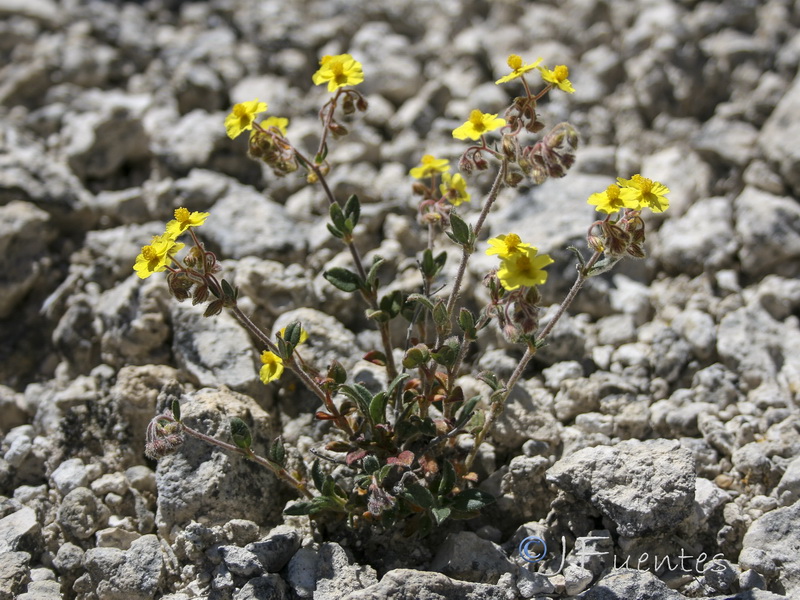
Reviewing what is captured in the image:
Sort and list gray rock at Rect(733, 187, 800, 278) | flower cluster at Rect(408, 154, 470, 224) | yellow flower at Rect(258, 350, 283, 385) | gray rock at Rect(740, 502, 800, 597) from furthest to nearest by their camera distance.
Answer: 1. gray rock at Rect(733, 187, 800, 278)
2. flower cluster at Rect(408, 154, 470, 224)
3. yellow flower at Rect(258, 350, 283, 385)
4. gray rock at Rect(740, 502, 800, 597)

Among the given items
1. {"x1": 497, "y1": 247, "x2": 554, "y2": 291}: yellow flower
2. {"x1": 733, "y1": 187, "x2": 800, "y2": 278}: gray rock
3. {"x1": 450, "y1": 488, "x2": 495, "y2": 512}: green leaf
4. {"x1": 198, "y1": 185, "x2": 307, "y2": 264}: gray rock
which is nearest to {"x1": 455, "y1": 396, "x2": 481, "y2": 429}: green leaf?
{"x1": 450, "y1": 488, "x2": 495, "y2": 512}: green leaf

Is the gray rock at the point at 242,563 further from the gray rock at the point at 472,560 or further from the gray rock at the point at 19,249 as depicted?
the gray rock at the point at 19,249

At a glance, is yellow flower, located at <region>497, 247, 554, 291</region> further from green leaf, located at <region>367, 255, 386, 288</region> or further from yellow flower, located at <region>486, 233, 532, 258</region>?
green leaf, located at <region>367, 255, 386, 288</region>

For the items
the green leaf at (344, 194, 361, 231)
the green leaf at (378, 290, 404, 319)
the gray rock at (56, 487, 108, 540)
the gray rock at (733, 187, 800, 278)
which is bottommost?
the gray rock at (56, 487, 108, 540)

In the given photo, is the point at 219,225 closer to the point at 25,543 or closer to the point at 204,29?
the point at 25,543

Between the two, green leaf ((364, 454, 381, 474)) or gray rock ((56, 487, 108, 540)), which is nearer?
green leaf ((364, 454, 381, 474))

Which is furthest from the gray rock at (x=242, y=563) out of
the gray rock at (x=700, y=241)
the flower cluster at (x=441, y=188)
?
the gray rock at (x=700, y=241)
